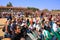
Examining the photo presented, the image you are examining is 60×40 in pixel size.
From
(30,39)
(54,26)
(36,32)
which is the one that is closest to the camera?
(30,39)

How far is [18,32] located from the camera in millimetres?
8586

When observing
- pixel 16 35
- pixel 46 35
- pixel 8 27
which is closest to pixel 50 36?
pixel 46 35

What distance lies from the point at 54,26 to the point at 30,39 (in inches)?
81.4

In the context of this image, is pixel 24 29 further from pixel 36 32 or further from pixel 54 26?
pixel 54 26

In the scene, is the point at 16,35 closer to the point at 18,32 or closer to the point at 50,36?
the point at 18,32

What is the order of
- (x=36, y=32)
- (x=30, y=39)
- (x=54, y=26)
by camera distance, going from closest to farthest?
(x=30, y=39) < (x=36, y=32) < (x=54, y=26)

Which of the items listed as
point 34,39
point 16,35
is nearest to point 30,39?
point 34,39

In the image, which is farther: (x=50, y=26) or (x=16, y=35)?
(x=50, y=26)

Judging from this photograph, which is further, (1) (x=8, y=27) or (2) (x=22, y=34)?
(1) (x=8, y=27)

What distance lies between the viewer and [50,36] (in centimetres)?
839

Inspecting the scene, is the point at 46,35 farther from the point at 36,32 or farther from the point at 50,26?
the point at 50,26

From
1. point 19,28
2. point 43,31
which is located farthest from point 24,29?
point 43,31

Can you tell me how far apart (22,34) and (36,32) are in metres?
0.82

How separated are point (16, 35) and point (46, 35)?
1.28m
